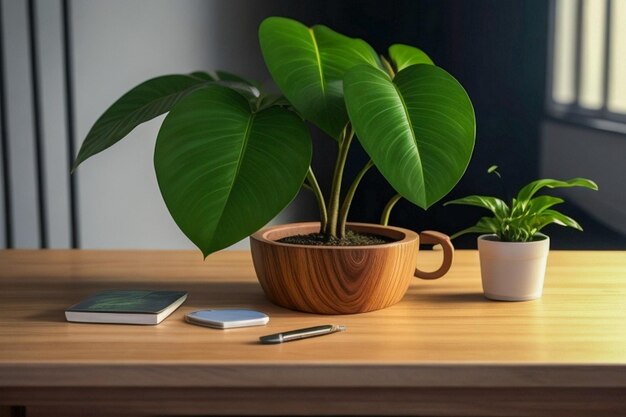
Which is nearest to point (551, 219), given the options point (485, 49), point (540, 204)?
point (540, 204)

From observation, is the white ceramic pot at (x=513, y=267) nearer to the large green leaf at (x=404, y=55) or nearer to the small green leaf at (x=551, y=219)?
the small green leaf at (x=551, y=219)

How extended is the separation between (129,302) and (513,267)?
0.51 m

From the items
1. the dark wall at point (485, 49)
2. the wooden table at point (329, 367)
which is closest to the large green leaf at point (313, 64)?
the wooden table at point (329, 367)

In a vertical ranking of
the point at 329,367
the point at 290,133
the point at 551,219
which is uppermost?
the point at 290,133

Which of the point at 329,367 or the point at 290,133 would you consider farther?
the point at 290,133

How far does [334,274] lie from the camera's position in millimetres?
1062

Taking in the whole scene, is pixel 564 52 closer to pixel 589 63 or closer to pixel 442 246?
pixel 589 63

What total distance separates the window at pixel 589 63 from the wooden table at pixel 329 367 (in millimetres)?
793

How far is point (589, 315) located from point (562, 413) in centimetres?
22

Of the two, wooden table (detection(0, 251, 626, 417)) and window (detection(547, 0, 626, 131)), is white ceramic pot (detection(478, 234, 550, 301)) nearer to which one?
wooden table (detection(0, 251, 626, 417))

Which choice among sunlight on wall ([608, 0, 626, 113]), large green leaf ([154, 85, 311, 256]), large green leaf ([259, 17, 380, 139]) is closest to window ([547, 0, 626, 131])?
sunlight on wall ([608, 0, 626, 113])

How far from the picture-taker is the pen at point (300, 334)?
3.16ft

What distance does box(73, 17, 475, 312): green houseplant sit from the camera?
3.12 feet

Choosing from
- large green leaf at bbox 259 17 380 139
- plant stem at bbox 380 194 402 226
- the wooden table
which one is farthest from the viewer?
plant stem at bbox 380 194 402 226
